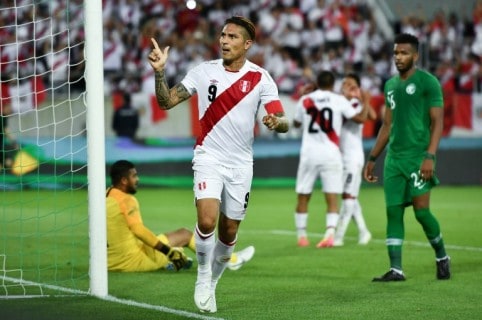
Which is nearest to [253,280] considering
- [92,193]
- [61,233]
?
[92,193]

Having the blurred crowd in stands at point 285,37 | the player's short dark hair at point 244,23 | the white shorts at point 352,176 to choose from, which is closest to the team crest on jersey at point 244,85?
the player's short dark hair at point 244,23

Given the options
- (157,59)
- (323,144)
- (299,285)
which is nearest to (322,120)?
(323,144)

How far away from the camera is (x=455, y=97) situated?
2569 centimetres

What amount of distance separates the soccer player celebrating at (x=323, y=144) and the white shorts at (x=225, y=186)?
5288 mm

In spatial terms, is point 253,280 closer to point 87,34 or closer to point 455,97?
point 87,34

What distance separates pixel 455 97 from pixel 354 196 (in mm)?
12193

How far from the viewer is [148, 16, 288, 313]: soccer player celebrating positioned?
Result: 27.7ft

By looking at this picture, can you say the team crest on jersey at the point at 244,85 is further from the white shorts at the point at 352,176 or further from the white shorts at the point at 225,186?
the white shorts at the point at 352,176

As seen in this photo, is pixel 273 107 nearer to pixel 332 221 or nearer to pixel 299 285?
pixel 299 285

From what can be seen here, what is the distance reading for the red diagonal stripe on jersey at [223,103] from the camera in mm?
8555

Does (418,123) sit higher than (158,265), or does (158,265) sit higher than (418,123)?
(418,123)

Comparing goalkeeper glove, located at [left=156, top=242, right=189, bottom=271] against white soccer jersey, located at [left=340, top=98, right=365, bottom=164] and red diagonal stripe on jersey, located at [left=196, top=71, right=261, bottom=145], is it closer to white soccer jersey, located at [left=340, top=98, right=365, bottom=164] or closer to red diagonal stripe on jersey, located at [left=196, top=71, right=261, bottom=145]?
red diagonal stripe on jersey, located at [left=196, top=71, right=261, bottom=145]

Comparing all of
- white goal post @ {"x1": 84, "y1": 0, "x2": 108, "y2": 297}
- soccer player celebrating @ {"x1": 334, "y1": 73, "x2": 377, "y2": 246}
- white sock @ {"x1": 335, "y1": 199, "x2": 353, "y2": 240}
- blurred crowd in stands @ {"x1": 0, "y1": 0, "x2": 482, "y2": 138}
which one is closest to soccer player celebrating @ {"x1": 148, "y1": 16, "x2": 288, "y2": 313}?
white goal post @ {"x1": 84, "y1": 0, "x2": 108, "y2": 297}

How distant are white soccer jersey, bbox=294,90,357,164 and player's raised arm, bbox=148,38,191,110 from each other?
5629mm
